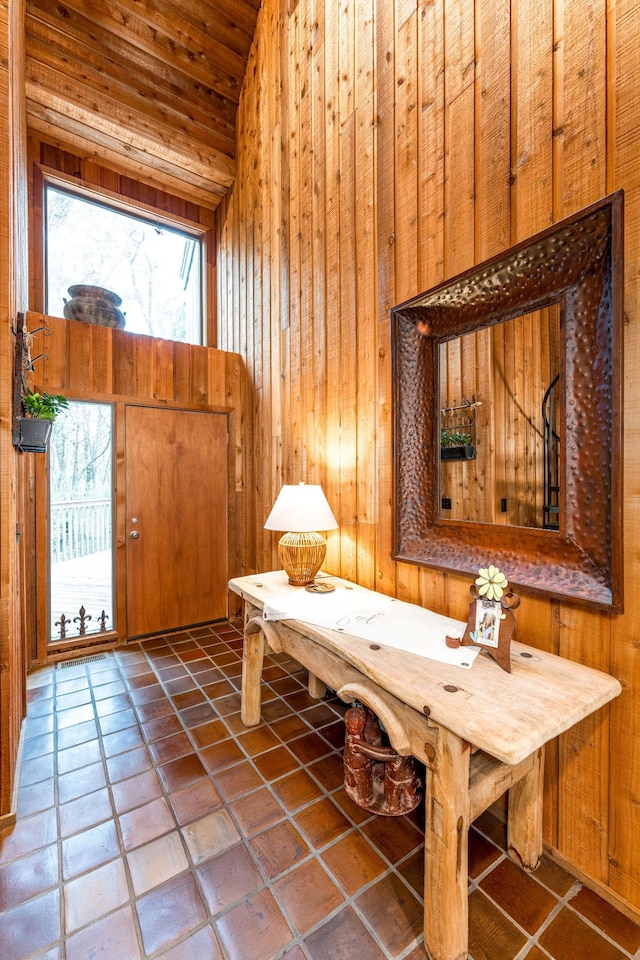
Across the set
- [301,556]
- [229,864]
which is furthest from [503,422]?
[229,864]

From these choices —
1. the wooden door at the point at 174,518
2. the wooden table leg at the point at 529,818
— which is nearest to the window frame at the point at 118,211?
the wooden door at the point at 174,518

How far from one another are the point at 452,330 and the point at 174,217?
11.6ft

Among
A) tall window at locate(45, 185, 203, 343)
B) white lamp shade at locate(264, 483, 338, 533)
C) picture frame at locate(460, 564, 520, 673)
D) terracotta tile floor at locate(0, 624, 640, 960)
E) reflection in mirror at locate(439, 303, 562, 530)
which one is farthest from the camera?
tall window at locate(45, 185, 203, 343)

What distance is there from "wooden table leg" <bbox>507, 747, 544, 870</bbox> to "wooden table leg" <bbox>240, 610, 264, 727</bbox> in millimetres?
1196

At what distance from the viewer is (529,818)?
130cm

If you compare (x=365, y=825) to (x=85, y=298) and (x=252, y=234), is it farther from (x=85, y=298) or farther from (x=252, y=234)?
(x=252, y=234)

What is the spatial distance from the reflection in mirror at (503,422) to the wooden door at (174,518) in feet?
7.50

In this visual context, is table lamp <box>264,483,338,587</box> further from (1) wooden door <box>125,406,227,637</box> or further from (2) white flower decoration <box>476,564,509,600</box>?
(1) wooden door <box>125,406,227,637</box>

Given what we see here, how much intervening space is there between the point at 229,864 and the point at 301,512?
135 cm

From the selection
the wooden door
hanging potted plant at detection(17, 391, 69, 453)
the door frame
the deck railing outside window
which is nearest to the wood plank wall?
the wooden door

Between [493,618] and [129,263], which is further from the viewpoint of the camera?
[129,263]

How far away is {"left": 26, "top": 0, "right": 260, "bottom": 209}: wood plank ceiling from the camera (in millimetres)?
2949

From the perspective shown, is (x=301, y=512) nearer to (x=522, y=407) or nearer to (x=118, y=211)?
(x=522, y=407)

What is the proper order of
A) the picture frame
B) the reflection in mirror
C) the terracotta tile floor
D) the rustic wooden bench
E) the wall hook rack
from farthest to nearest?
1. the wall hook rack
2. the reflection in mirror
3. the picture frame
4. the terracotta tile floor
5. the rustic wooden bench
